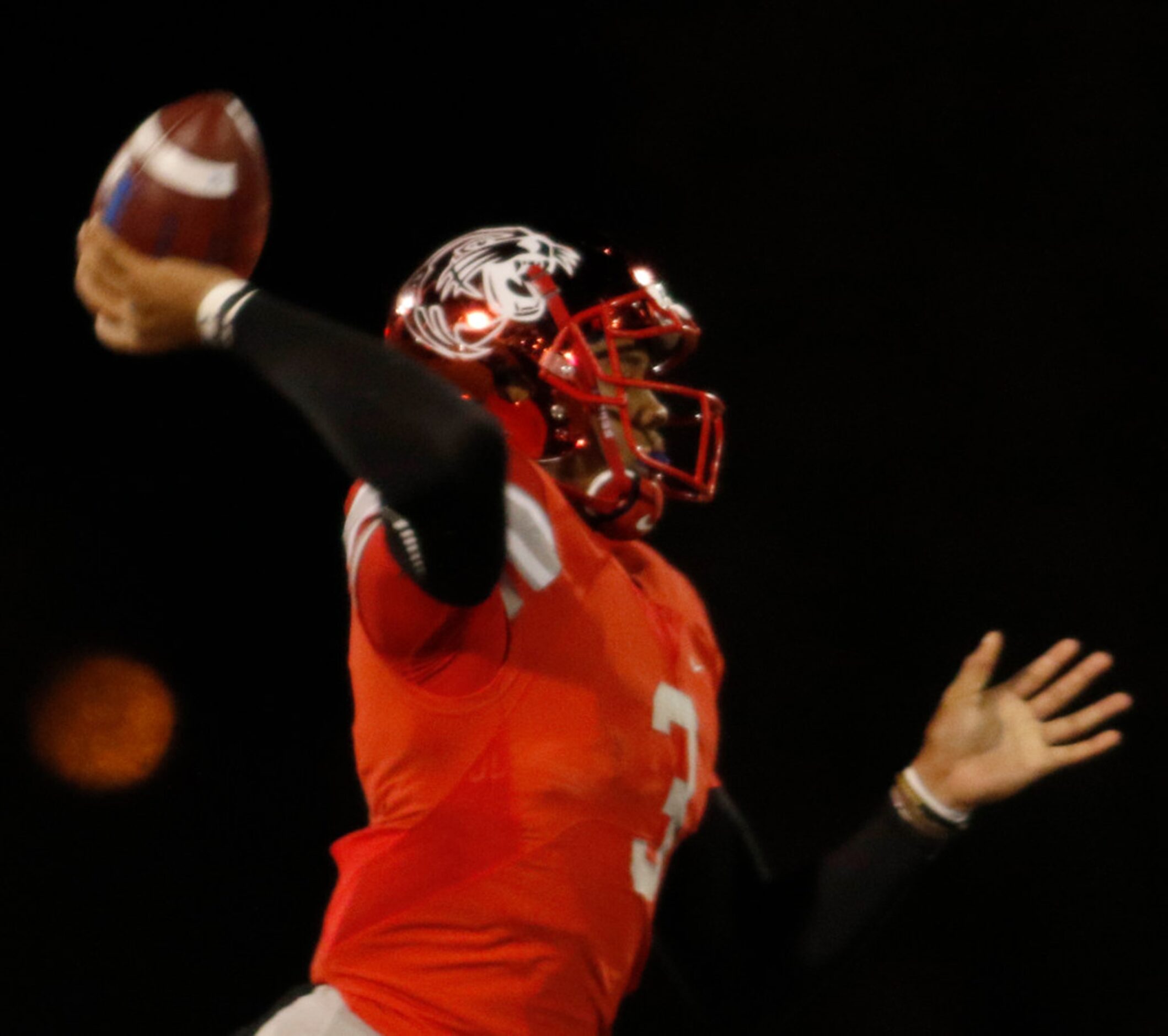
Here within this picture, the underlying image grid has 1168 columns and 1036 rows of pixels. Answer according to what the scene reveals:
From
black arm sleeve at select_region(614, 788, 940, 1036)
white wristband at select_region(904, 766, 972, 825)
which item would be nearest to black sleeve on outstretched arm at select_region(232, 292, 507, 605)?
black arm sleeve at select_region(614, 788, 940, 1036)

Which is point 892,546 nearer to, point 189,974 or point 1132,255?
point 1132,255

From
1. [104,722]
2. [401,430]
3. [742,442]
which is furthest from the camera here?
[742,442]

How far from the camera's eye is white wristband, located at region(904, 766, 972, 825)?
149cm

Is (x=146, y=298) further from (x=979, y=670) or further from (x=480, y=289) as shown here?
(x=979, y=670)

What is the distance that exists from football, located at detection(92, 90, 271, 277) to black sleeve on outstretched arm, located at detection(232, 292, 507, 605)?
0.20m

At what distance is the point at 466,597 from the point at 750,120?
153cm

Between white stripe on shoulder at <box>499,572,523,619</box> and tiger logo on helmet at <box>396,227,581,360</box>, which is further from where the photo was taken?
tiger logo on helmet at <box>396,227,581,360</box>

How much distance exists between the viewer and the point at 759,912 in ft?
5.01

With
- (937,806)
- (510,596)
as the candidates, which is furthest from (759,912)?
(510,596)

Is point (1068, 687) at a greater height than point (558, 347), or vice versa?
point (558, 347)

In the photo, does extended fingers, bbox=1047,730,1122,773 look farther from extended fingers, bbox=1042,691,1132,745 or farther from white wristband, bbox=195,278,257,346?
white wristband, bbox=195,278,257,346

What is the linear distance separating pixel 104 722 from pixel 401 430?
1.44m

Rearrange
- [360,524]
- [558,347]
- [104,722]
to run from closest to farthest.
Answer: [360,524]
[558,347]
[104,722]

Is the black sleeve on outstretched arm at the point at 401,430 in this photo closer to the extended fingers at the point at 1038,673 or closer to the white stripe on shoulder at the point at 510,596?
the white stripe on shoulder at the point at 510,596
